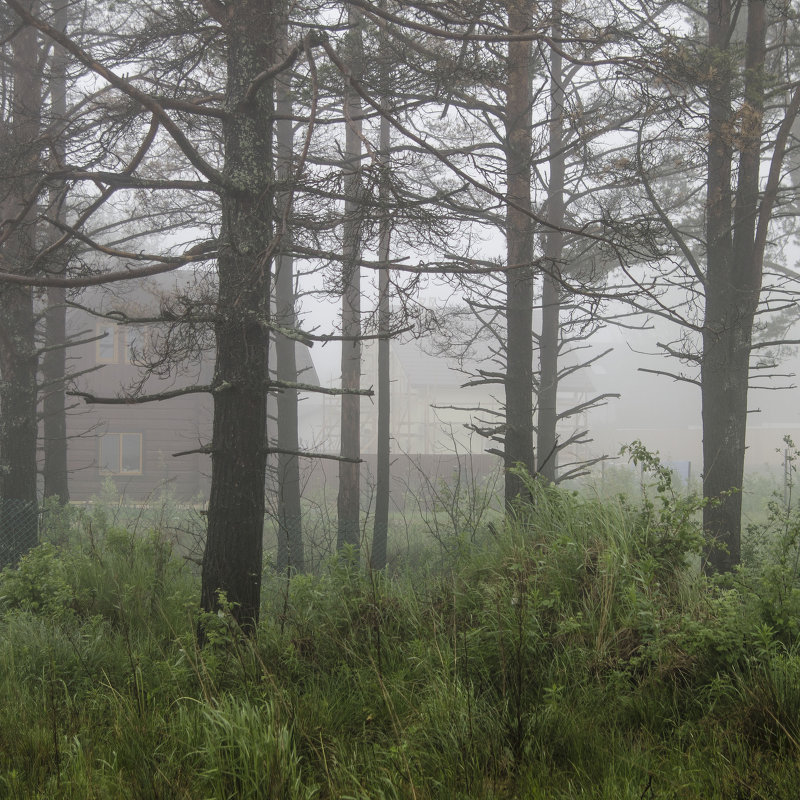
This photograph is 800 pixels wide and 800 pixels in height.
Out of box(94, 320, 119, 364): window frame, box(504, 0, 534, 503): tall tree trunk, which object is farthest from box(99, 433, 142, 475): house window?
box(504, 0, 534, 503): tall tree trunk

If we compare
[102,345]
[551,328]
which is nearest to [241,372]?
[551,328]

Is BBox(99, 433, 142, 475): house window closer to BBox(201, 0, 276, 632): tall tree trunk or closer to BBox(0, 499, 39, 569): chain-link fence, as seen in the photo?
BBox(0, 499, 39, 569): chain-link fence

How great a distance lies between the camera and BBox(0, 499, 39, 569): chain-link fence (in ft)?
31.3

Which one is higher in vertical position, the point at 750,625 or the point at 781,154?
the point at 781,154

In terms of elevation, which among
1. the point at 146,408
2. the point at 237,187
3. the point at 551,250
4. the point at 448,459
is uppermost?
the point at 551,250

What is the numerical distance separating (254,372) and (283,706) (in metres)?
2.53

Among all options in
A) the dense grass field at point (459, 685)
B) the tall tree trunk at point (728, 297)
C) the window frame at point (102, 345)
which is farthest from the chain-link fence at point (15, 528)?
the window frame at point (102, 345)

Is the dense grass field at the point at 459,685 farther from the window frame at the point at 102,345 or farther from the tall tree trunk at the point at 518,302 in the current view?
the window frame at the point at 102,345

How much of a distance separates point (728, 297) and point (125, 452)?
2235cm

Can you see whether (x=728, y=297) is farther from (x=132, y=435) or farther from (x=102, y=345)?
(x=132, y=435)

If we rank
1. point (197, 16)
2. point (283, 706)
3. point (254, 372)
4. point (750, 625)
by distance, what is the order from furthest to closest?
1. point (197, 16)
2. point (254, 372)
3. point (750, 625)
4. point (283, 706)

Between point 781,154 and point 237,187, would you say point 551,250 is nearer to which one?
point 781,154

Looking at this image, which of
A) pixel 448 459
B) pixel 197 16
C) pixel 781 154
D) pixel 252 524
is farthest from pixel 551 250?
pixel 448 459

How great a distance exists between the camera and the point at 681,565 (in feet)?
16.4
